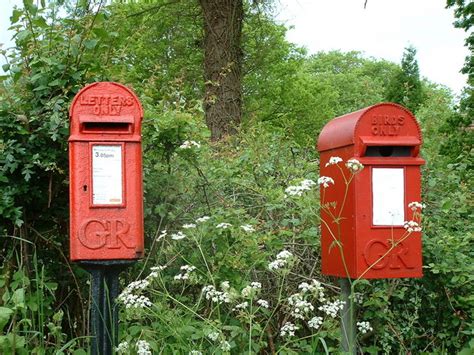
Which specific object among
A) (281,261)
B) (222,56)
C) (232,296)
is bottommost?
(232,296)

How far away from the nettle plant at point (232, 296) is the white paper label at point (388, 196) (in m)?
0.10

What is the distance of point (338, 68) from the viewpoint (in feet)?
163

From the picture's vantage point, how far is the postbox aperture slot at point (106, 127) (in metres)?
3.80

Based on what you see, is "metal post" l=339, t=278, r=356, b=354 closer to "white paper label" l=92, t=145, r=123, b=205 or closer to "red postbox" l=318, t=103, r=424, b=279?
"red postbox" l=318, t=103, r=424, b=279

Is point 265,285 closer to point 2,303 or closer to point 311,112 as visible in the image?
point 2,303

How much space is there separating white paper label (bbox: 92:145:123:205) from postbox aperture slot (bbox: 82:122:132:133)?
10 cm

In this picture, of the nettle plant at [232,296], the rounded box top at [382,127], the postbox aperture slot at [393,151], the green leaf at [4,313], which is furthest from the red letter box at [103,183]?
the postbox aperture slot at [393,151]

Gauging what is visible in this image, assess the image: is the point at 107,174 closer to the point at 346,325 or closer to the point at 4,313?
the point at 4,313

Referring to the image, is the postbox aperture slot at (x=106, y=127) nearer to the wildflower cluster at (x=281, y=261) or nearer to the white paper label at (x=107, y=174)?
the white paper label at (x=107, y=174)

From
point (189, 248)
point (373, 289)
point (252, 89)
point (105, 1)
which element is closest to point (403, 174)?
point (373, 289)

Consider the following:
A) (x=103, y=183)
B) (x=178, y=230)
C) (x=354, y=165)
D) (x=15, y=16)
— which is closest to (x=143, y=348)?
(x=103, y=183)

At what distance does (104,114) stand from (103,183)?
1.18 feet

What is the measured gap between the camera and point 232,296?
353cm

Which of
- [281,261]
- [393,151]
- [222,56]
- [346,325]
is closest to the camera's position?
[281,261]
